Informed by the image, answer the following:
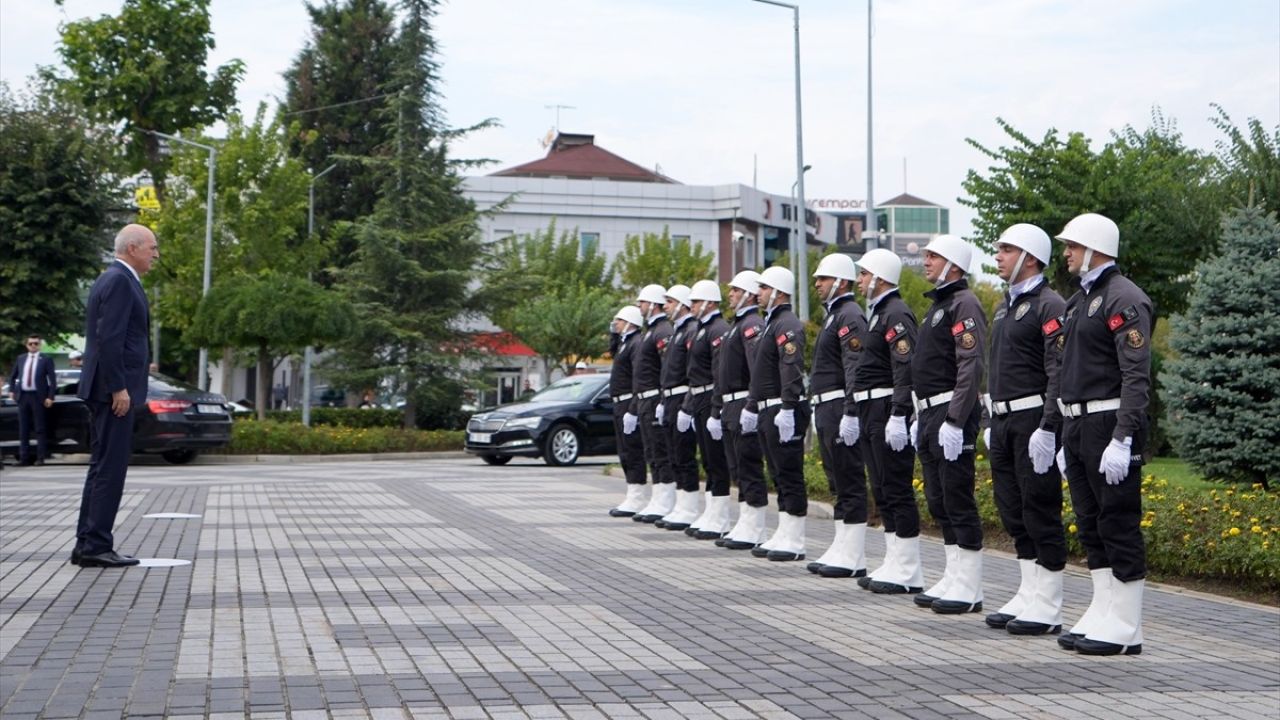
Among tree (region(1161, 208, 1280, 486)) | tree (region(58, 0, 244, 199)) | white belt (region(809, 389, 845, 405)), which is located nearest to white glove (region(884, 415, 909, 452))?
white belt (region(809, 389, 845, 405))

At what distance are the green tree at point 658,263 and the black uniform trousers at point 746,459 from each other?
49.8 metres

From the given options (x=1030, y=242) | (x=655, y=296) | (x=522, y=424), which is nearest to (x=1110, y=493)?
(x=1030, y=242)

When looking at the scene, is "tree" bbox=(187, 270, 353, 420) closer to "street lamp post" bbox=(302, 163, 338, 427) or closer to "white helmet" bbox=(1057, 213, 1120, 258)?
"street lamp post" bbox=(302, 163, 338, 427)

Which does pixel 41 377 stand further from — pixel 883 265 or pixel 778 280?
pixel 883 265

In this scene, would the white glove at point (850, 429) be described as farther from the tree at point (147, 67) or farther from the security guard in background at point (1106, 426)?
the tree at point (147, 67)

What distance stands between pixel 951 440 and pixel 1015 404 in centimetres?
55

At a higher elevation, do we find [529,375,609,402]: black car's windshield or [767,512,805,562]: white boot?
[529,375,609,402]: black car's windshield

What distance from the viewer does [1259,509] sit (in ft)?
35.9

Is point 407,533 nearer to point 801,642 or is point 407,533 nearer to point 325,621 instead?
point 325,621

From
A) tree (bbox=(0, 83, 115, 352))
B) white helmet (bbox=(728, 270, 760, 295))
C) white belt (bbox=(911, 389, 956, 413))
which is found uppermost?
tree (bbox=(0, 83, 115, 352))

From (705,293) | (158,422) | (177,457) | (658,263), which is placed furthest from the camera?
(658,263)

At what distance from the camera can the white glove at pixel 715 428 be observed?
13.5 meters

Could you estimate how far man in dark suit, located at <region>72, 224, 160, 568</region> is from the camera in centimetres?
1054

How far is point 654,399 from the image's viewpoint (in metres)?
15.4
